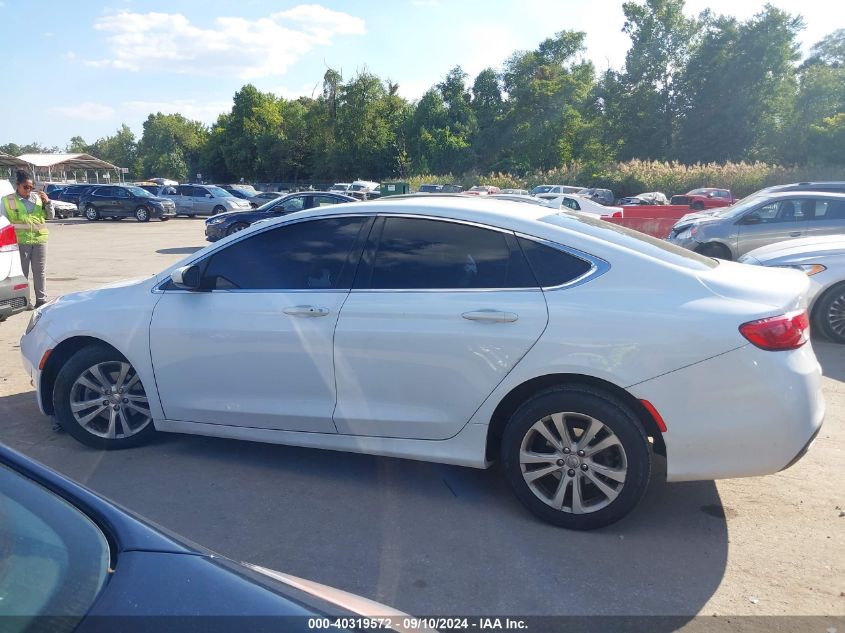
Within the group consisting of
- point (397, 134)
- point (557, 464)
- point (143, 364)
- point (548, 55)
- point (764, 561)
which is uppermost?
point (548, 55)

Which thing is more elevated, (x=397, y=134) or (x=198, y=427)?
(x=397, y=134)

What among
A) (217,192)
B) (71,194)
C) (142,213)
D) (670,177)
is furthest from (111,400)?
(670,177)

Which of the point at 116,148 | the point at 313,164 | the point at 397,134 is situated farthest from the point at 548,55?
the point at 116,148

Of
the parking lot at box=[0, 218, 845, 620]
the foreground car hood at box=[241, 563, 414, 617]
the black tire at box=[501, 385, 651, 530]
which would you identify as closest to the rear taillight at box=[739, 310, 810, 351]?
the parking lot at box=[0, 218, 845, 620]

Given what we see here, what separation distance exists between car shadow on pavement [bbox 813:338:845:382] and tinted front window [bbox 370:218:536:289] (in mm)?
4434

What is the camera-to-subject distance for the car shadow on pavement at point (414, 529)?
3141 millimetres

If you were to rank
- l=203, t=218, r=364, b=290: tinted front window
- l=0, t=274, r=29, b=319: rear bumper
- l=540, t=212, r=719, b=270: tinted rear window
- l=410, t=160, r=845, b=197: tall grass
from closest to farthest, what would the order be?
l=540, t=212, r=719, b=270: tinted rear window → l=203, t=218, r=364, b=290: tinted front window → l=0, t=274, r=29, b=319: rear bumper → l=410, t=160, r=845, b=197: tall grass

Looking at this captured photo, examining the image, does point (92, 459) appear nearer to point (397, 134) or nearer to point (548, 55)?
point (397, 134)

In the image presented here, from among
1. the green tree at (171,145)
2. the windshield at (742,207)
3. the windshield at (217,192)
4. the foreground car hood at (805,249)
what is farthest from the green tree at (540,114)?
the foreground car hood at (805,249)

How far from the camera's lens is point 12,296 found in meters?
7.64

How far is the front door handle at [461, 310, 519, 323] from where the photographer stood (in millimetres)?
3658

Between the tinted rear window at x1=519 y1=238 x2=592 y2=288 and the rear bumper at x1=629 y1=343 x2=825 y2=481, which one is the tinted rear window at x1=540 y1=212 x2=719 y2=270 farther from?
the rear bumper at x1=629 y1=343 x2=825 y2=481

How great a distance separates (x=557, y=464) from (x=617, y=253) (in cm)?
116

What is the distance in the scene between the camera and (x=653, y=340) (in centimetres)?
343
